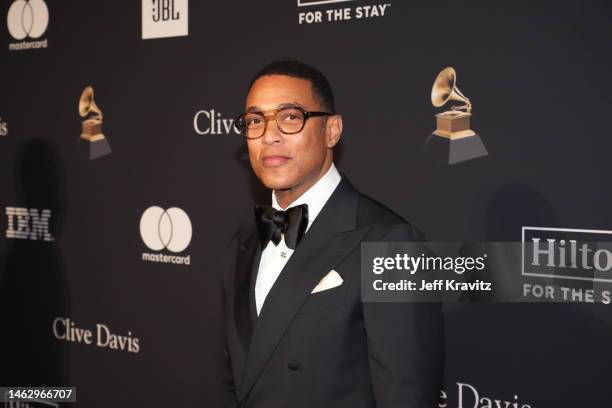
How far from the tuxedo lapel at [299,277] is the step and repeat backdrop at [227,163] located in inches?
32.5

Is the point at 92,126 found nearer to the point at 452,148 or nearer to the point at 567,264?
the point at 452,148

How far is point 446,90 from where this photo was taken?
96.1 inches

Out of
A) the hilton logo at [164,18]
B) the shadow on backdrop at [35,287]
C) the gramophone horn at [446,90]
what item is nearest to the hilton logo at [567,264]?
the gramophone horn at [446,90]

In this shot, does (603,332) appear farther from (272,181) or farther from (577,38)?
(272,181)

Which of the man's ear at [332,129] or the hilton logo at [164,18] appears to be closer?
the man's ear at [332,129]

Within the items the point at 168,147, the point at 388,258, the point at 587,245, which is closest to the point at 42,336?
the point at 168,147

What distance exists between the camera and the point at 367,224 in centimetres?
178

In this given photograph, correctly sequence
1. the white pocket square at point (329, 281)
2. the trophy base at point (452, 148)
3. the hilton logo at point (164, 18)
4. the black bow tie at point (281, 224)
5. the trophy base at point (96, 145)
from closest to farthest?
the white pocket square at point (329, 281) → the black bow tie at point (281, 224) → the trophy base at point (452, 148) → the hilton logo at point (164, 18) → the trophy base at point (96, 145)

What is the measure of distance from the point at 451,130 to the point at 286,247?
3.04 ft

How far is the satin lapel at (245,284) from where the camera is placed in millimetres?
1849

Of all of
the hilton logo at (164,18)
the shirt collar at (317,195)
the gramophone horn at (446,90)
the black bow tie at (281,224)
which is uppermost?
the hilton logo at (164,18)

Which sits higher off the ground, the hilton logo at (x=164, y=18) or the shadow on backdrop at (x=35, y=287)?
the hilton logo at (x=164, y=18)

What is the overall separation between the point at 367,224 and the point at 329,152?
287mm

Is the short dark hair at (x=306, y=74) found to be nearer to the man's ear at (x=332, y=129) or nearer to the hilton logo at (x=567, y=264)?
the man's ear at (x=332, y=129)
